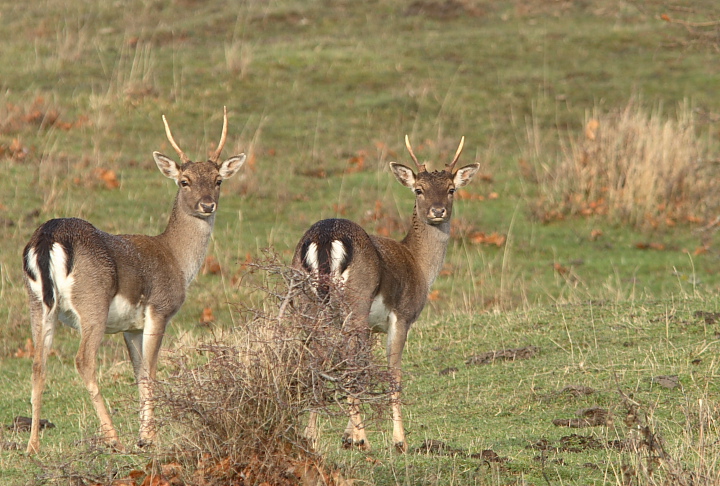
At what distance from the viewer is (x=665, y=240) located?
612 inches

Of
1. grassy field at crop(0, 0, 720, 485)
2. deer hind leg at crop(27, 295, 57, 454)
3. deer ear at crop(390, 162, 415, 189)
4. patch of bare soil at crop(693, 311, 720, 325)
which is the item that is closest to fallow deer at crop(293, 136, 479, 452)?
deer ear at crop(390, 162, 415, 189)

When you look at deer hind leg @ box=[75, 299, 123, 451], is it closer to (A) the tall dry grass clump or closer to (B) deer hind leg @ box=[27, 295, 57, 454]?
(B) deer hind leg @ box=[27, 295, 57, 454]

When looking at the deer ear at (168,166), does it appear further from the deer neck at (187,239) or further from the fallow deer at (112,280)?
the deer neck at (187,239)

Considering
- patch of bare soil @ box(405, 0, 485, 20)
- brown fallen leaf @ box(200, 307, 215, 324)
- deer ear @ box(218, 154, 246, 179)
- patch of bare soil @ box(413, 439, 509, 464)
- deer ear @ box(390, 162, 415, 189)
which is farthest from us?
patch of bare soil @ box(405, 0, 485, 20)

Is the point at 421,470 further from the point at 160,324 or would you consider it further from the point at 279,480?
the point at 160,324

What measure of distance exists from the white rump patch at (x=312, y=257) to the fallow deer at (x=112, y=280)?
115cm

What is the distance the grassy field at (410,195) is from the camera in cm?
700

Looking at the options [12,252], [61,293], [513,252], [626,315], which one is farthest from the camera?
[513,252]

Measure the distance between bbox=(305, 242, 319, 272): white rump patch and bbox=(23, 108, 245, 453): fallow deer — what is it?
3.79 feet

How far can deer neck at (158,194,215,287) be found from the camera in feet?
27.4

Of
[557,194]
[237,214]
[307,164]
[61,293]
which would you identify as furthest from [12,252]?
[557,194]

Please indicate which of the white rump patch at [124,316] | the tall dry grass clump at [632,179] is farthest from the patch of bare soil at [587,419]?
the tall dry grass clump at [632,179]

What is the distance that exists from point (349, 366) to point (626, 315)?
5.48 m

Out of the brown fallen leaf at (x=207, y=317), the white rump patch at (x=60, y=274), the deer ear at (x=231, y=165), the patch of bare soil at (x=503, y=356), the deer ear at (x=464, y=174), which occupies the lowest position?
the brown fallen leaf at (x=207, y=317)
